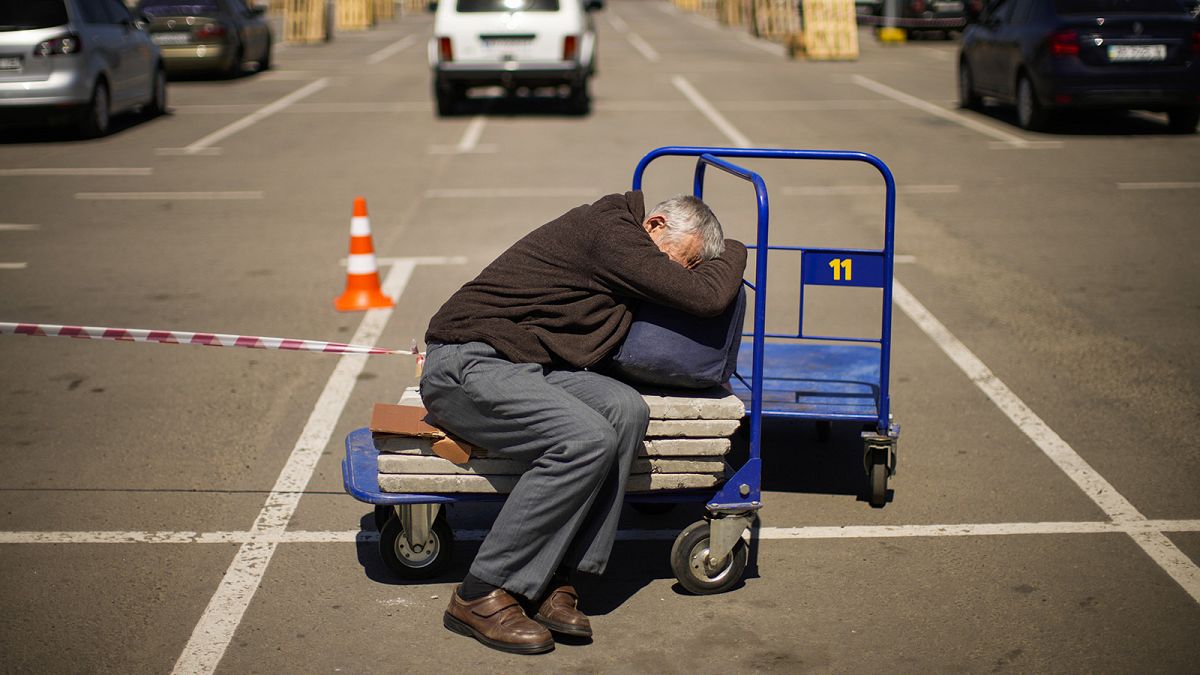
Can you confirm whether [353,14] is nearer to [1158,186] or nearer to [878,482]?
[1158,186]

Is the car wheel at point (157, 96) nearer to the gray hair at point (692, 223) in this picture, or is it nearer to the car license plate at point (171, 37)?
the car license plate at point (171, 37)

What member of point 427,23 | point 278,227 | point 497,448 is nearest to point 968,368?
point 497,448

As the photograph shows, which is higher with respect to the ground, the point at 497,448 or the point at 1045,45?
the point at 1045,45

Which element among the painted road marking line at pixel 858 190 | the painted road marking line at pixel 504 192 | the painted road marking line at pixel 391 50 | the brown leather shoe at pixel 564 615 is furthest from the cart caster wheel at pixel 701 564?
the painted road marking line at pixel 391 50

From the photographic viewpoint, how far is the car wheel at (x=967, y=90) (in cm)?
1861

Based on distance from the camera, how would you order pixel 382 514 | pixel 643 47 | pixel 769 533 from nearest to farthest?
pixel 382 514, pixel 769 533, pixel 643 47

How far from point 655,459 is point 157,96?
616 inches

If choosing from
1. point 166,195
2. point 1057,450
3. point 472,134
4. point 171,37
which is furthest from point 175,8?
point 1057,450

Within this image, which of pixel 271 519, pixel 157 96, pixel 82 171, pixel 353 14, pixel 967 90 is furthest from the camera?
pixel 353 14

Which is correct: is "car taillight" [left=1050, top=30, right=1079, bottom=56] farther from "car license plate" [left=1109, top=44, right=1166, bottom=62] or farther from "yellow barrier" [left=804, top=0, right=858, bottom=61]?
"yellow barrier" [left=804, top=0, right=858, bottom=61]

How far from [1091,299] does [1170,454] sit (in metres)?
2.95

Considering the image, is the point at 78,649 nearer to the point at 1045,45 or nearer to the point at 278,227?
the point at 278,227

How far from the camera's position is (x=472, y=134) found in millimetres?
16656

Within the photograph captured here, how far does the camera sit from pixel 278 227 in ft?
35.8
